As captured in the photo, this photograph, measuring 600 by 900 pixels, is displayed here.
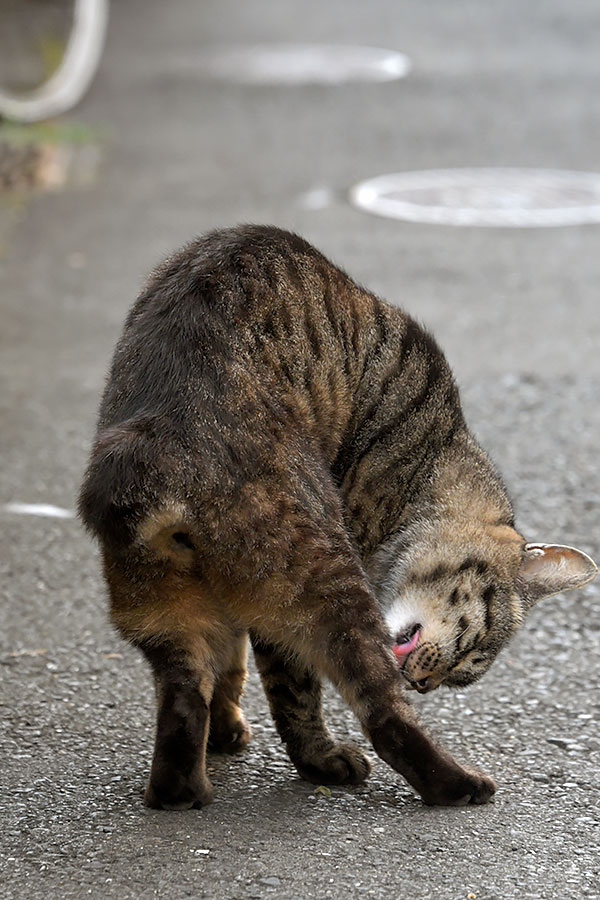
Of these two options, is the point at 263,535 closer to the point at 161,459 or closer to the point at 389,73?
the point at 161,459

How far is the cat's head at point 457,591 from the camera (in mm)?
3785

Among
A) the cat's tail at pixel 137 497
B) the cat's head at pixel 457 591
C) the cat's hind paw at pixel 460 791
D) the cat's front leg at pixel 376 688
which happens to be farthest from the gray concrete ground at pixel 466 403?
the cat's tail at pixel 137 497

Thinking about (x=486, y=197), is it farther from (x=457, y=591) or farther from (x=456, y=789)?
(x=456, y=789)

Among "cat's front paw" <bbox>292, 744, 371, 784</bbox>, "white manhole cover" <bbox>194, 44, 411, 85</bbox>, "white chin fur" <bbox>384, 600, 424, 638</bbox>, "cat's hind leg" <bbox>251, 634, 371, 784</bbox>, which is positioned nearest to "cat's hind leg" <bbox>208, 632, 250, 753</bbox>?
"cat's hind leg" <bbox>251, 634, 371, 784</bbox>

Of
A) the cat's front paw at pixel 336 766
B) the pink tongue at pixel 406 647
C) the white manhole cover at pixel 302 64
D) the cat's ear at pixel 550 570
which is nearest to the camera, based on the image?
the cat's front paw at pixel 336 766

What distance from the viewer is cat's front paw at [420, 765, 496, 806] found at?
3.48m

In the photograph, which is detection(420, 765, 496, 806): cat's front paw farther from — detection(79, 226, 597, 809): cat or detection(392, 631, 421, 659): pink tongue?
detection(392, 631, 421, 659): pink tongue

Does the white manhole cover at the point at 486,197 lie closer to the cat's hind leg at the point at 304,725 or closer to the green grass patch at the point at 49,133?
the green grass patch at the point at 49,133

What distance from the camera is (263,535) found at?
3326 mm

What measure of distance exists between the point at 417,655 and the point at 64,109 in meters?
9.71

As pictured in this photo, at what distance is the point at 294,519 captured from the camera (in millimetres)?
3379

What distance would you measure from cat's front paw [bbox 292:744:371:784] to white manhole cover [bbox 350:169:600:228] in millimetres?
6390

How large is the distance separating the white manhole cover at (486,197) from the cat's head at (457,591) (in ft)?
19.5

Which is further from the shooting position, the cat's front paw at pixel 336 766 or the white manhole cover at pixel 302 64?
the white manhole cover at pixel 302 64
